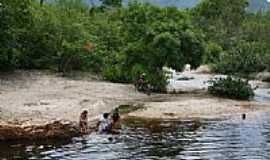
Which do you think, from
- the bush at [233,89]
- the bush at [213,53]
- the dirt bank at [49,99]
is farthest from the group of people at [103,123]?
the bush at [213,53]

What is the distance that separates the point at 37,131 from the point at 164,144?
17.2 ft

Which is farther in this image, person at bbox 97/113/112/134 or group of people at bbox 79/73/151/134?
person at bbox 97/113/112/134

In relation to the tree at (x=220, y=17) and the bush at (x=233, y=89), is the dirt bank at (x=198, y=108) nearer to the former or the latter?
the bush at (x=233, y=89)

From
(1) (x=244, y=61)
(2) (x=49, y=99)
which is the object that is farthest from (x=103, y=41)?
(1) (x=244, y=61)

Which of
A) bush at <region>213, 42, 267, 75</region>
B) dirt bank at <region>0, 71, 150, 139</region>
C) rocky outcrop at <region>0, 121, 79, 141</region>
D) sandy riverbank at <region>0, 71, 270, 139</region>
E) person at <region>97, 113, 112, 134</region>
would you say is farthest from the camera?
bush at <region>213, 42, 267, 75</region>

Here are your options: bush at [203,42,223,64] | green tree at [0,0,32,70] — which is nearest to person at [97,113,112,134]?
green tree at [0,0,32,70]

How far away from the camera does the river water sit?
72.5 feet

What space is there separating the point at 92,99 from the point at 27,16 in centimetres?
1131

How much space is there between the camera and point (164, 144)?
24719 millimetres

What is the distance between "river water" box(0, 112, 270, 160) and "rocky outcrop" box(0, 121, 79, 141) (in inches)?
24.4

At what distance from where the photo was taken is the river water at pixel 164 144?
2211cm

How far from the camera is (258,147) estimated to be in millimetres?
24234

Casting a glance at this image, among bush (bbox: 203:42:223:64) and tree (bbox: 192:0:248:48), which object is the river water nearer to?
bush (bbox: 203:42:223:64)

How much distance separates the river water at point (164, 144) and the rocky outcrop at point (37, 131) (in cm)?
62
